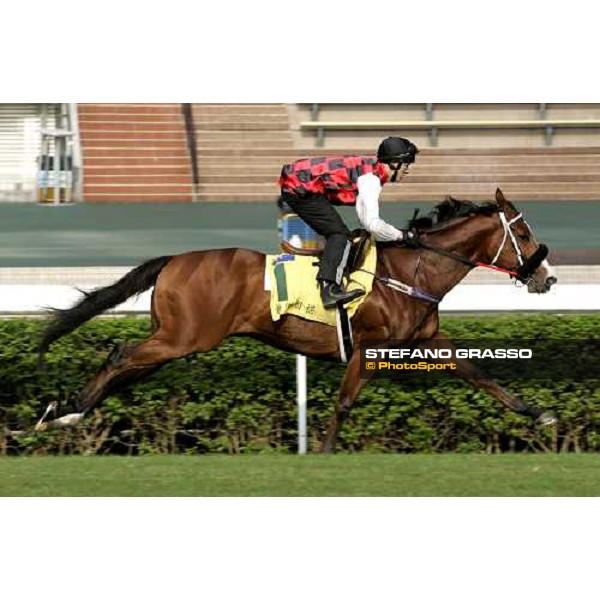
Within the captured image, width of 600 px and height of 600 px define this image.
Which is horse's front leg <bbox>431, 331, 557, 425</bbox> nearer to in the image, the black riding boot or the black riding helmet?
the black riding boot

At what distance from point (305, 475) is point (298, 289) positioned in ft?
3.94

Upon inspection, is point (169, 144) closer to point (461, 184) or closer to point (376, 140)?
point (376, 140)

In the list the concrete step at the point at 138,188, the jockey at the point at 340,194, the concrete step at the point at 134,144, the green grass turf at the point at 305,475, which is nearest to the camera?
the green grass turf at the point at 305,475

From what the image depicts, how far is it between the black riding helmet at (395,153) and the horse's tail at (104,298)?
1.25m

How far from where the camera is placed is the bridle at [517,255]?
6.66m

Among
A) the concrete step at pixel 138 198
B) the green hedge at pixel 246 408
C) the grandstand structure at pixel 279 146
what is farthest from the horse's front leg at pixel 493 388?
the concrete step at pixel 138 198

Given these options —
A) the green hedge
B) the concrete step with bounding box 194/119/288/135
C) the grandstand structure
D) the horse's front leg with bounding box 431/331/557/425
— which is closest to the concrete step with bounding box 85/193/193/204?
the grandstand structure

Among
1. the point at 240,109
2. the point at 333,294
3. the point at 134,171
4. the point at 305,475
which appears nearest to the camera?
the point at 305,475

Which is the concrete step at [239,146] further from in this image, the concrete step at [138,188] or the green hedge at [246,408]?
the green hedge at [246,408]

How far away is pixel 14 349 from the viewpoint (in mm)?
6805

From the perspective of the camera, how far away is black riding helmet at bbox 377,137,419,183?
21.2ft

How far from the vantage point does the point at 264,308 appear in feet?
21.4

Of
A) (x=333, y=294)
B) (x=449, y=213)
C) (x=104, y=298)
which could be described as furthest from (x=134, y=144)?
(x=333, y=294)

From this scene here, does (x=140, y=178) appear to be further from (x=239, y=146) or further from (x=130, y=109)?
(x=239, y=146)
